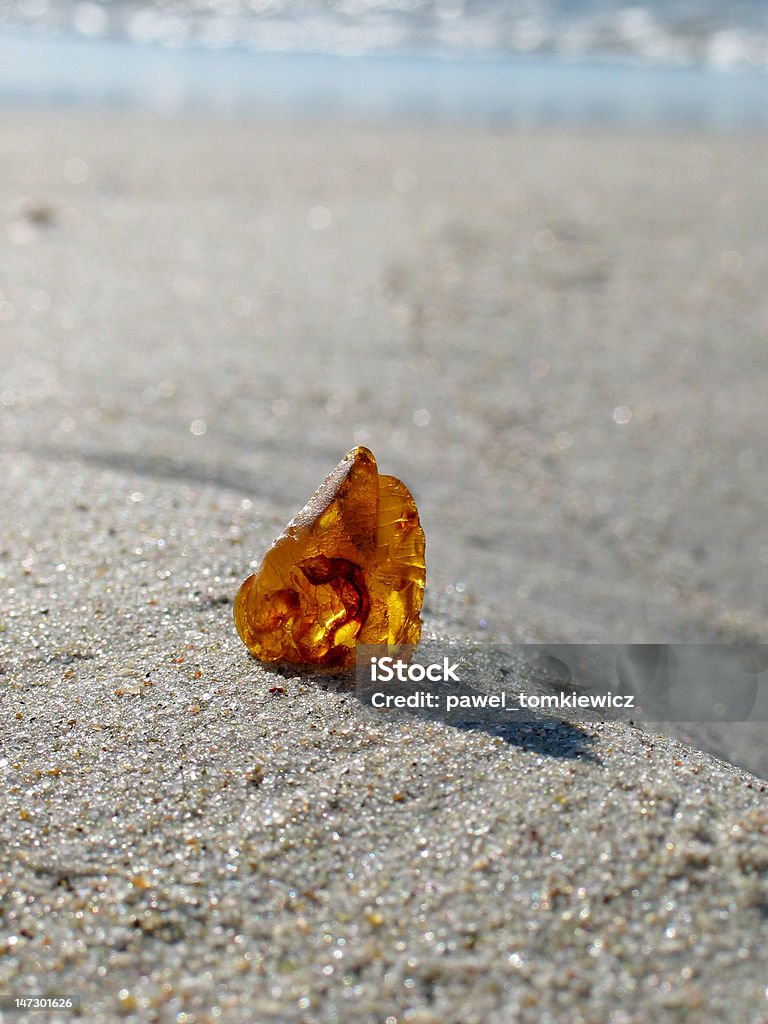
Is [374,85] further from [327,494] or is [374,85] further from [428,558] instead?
[327,494]

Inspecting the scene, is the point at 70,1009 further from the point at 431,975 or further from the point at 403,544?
the point at 403,544

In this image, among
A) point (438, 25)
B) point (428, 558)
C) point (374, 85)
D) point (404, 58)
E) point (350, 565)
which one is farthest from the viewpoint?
point (438, 25)

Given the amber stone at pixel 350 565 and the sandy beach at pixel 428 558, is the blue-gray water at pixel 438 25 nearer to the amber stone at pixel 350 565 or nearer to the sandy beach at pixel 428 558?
the sandy beach at pixel 428 558

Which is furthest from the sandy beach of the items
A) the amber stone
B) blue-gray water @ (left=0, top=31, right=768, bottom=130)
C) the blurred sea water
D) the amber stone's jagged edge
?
the blurred sea water

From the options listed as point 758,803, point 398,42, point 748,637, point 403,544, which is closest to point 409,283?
point 748,637

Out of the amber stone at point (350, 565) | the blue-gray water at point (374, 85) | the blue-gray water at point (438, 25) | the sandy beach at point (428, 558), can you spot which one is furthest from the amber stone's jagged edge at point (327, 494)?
the blue-gray water at point (438, 25)

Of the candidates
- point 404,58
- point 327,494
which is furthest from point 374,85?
point 327,494

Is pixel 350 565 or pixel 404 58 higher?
pixel 404 58
